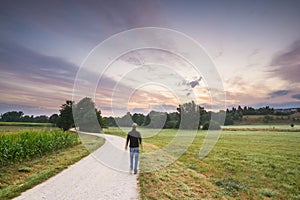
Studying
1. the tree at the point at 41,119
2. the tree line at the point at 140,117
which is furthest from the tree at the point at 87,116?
the tree at the point at 41,119

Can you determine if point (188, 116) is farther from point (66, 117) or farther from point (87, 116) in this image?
point (66, 117)

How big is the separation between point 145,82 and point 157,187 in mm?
10071

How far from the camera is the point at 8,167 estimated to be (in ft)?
34.3

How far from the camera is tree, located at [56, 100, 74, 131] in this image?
44031 mm

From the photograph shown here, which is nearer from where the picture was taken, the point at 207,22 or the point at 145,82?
the point at 145,82

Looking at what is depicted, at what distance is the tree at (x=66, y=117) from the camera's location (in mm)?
44031

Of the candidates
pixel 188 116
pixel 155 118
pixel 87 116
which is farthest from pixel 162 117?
pixel 87 116

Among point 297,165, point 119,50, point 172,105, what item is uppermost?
point 119,50

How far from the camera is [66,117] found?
4459cm

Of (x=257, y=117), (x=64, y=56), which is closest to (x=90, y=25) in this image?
(x=64, y=56)

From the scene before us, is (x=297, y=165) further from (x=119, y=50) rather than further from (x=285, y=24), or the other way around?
(x=285, y=24)

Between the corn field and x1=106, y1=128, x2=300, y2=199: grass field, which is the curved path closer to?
x1=106, y1=128, x2=300, y2=199: grass field

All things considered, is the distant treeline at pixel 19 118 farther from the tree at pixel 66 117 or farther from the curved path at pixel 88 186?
the curved path at pixel 88 186

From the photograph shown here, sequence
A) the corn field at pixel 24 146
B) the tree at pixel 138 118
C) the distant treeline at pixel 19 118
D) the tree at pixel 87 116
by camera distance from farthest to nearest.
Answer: the distant treeline at pixel 19 118
the tree at pixel 87 116
the tree at pixel 138 118
the corn field at pixel 24 146
